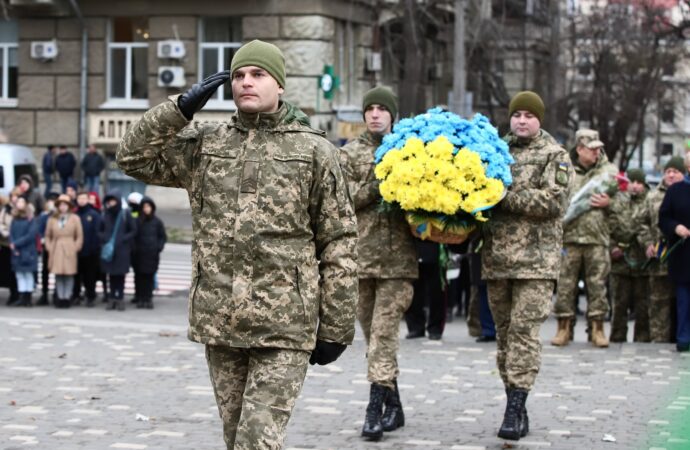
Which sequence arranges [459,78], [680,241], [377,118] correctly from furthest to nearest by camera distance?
1. [459,78]
2. [680,241]
3. [377,118]

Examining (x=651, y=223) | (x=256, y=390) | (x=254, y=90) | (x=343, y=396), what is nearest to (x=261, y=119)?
(x=254, y=90)

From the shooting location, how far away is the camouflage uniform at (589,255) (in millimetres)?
14164

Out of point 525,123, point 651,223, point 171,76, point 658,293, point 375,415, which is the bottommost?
point 375,415

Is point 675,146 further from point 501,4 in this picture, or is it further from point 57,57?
point 57,57

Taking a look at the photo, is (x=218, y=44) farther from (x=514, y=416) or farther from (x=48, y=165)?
(x=514, y=416)

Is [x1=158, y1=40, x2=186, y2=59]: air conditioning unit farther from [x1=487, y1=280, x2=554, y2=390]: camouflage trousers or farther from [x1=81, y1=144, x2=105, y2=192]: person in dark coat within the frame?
[x1=487, y1=280, x2=554, y2=390]: camouflage trousers

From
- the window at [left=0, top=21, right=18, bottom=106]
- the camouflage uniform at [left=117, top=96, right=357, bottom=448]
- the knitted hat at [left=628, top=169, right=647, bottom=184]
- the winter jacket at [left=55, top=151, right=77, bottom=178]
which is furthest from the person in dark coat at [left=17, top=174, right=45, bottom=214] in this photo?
the camouflage uniform at [left=117, top=96, right=357, bottom=448]

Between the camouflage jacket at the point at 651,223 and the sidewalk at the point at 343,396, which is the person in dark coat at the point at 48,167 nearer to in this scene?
the sidewalk at the point at 343,396

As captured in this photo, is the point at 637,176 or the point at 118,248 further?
the point at 118,248

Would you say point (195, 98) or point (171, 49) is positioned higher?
point (171, 49)

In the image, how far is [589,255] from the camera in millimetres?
14227

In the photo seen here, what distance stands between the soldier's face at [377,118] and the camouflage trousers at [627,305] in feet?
21.6

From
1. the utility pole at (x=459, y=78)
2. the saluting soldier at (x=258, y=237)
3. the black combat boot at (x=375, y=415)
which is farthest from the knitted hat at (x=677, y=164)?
the utility pole at (x=459, y=78)

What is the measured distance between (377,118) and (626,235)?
6342mm
